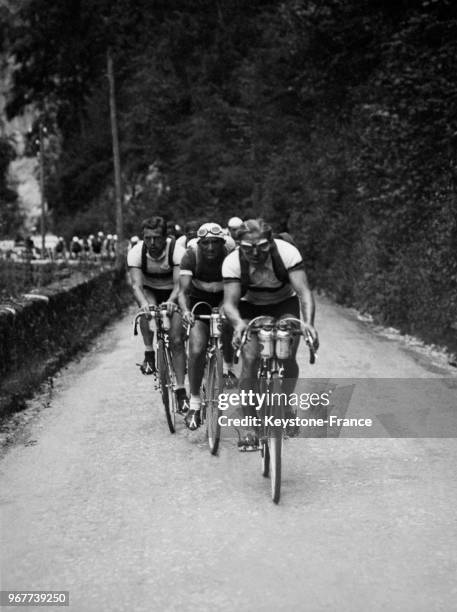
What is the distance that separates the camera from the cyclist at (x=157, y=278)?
867 cm

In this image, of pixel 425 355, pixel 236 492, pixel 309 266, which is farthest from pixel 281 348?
pixel 309 266

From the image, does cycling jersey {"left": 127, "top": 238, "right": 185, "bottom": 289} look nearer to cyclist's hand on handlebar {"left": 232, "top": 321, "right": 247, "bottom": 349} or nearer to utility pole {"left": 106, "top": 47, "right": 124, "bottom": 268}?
cyclist's hand on handlebar {"left": 232, "top": 321, "right": 247, "bottom": 349}

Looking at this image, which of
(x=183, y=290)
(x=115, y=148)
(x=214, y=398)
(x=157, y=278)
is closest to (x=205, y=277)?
(x=183, y=290)

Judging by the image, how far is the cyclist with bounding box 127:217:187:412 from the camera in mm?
8672

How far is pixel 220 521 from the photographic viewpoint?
19.0 ft

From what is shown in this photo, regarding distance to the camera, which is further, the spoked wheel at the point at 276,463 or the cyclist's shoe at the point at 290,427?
the cyclist's shoe at the point at 290,427

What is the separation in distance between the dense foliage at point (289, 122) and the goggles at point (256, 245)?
873 centimetres

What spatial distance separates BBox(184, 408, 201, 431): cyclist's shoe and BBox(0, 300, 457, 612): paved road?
0.41 ft

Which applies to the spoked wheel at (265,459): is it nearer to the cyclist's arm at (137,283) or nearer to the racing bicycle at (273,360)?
the racing bicycle at (273,360)

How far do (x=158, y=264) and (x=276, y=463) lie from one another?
3500mm

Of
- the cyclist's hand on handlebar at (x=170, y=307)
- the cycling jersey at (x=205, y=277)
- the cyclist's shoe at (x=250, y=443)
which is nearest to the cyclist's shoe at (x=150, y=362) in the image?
the cyclist's hand on handlebar at (x=170, y=307)

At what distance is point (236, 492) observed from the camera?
6484 millimetres

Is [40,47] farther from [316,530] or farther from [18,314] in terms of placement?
[316,530]

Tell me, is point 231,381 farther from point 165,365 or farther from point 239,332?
point 239,332
